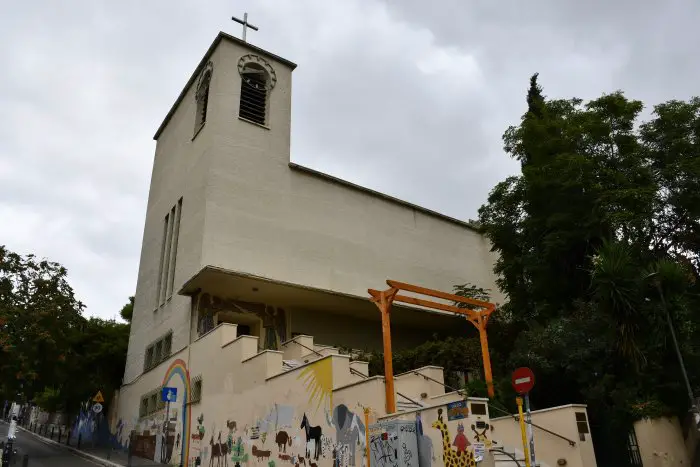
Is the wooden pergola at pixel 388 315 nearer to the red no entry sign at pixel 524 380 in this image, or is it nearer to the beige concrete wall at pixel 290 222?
the red no entry sign at pixel 524 380

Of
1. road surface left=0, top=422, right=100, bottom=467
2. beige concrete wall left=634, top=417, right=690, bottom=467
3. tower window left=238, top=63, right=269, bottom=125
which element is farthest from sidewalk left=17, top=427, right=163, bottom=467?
beige concrete wall left=634, top=417, right=690, bottom=467

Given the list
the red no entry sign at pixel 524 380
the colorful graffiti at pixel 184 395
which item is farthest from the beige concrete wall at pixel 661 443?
the colorful graffiti at pixel 184 395

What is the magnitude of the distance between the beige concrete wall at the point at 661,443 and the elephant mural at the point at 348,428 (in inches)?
234

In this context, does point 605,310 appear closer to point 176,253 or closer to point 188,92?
point 176,253

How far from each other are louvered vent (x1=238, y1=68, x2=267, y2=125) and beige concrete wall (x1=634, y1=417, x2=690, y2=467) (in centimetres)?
1779

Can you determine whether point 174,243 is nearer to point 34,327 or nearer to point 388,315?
point 34,327

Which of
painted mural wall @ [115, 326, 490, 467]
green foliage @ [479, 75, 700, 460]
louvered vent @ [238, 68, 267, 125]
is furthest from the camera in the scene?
louvered vent @ [238, 68, 267, 125]

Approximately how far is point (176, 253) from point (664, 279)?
1761 centimetres

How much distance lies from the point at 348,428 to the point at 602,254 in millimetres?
6961

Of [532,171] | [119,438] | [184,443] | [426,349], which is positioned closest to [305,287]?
[426,349]

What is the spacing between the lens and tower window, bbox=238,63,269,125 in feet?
77.9

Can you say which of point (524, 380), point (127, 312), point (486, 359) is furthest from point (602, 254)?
point (127, 312)

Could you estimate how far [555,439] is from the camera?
421 inches

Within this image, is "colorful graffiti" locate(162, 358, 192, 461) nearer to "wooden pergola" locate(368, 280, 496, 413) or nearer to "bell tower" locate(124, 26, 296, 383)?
"bell tower" locate(124, 26, 296, 383)
